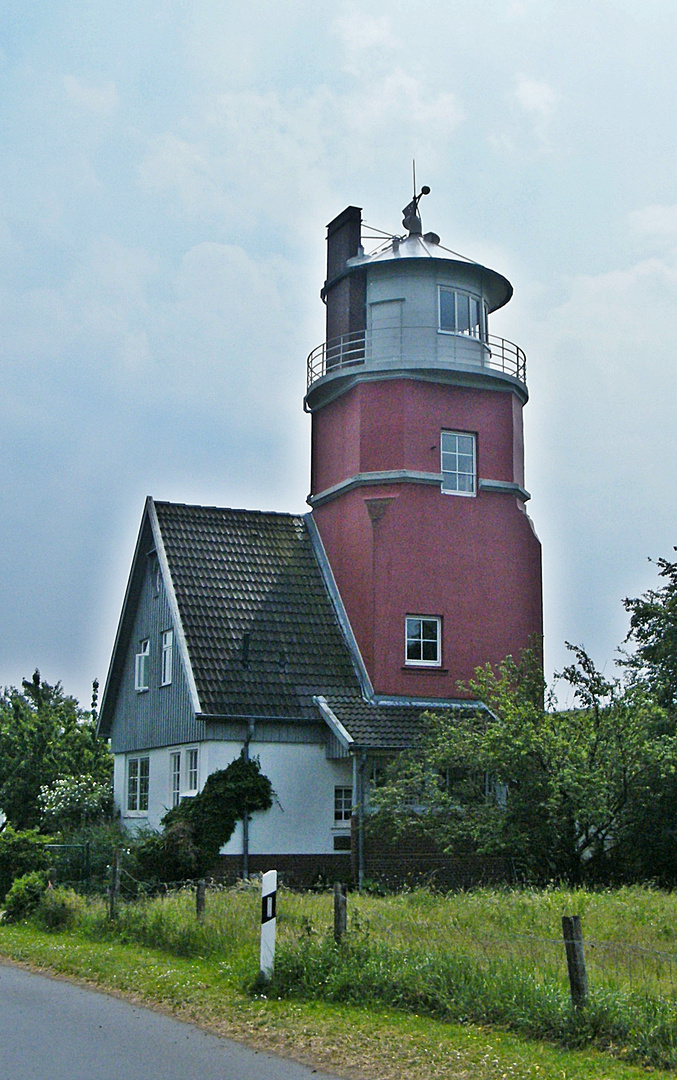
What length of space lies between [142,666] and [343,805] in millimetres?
7257

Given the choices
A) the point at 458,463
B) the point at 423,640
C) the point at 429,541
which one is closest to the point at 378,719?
the point at 423,640

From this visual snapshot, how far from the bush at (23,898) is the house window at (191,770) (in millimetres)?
6459

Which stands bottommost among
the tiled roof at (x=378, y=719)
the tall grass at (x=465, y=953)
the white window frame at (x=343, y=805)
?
the tall grass at (x=465, y=953)

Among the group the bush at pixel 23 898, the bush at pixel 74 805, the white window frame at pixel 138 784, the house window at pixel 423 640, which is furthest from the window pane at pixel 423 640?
the bush at pixel 23 898

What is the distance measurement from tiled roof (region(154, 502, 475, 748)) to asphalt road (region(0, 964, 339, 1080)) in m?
13.4

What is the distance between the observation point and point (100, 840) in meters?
26.5

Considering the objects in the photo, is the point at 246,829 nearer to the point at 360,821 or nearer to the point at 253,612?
the point at 360,821

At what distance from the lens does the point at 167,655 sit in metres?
29.5

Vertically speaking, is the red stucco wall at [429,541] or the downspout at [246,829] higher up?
the red stucco wall at [429,541]

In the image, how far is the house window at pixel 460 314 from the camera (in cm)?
3081

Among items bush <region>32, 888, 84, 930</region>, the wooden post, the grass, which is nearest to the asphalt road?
the grass

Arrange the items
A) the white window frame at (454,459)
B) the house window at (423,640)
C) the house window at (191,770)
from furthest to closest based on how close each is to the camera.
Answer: the white window frame at (454,459) < the house window at (423,640) < the house window at (191,770)

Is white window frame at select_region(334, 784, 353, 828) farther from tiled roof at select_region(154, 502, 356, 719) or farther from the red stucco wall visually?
the red stucco wall

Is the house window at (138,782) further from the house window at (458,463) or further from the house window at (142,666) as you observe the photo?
the house window at (458,463)
